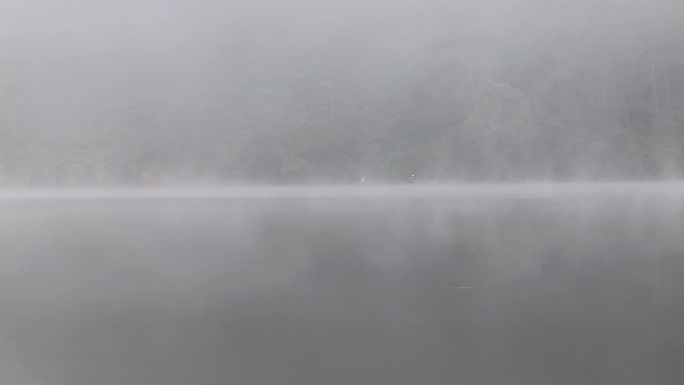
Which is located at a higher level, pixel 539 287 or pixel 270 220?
pixel 270 220

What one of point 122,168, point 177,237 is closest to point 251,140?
point 122,168

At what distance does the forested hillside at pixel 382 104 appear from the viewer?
107ft

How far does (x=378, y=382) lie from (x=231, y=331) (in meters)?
1.75

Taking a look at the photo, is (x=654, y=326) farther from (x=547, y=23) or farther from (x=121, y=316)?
(x=547, y=23)

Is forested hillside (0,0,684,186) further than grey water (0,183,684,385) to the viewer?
Yes

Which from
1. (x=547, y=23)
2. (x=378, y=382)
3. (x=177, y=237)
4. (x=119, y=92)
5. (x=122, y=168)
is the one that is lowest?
(x=378, y=382)

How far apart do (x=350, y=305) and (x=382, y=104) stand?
30011 mm

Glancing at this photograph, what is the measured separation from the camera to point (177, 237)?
44.3ft

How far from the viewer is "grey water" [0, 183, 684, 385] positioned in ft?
17.7

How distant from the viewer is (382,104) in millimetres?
36750

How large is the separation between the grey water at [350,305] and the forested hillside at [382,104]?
61.2 ft

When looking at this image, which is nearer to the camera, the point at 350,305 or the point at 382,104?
the point at 350,305

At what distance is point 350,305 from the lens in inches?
286

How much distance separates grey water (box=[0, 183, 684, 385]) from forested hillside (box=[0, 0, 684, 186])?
735 inches
